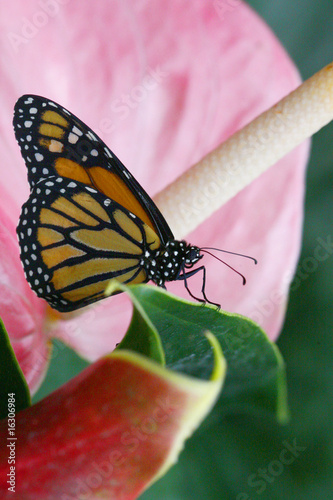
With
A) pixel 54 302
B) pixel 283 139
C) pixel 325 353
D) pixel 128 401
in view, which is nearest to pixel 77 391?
pixel 128 401

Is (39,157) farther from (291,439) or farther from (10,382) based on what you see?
(291,439)

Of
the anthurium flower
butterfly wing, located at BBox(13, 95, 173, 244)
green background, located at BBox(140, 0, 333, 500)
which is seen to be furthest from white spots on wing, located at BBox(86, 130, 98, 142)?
green background, located at BBox(140, 0, 333, 500)

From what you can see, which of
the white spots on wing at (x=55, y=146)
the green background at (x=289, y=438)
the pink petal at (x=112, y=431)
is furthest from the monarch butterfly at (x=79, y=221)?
the green background at (x=289, y=438)

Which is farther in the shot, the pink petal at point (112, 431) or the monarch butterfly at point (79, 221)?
the monarch butterfly at point (79, 221)

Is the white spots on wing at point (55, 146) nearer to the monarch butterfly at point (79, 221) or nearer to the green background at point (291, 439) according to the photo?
the monarch butterfly at point (79, 221)

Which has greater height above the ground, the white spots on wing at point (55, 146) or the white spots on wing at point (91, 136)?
the white spots on wing at point (55, 146)

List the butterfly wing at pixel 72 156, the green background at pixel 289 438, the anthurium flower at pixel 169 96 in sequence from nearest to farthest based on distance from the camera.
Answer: the butterfly wing at pixel 72 156 < the anthurium flower at pixel 169 96 < the green background at pixel 289 438

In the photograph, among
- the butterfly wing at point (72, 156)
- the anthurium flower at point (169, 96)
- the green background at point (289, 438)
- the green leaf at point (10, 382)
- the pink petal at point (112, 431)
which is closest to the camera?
the pink petal at point (112, 431)

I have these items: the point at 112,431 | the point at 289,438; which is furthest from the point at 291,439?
the point at 112,431
